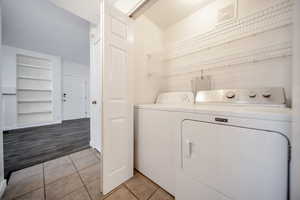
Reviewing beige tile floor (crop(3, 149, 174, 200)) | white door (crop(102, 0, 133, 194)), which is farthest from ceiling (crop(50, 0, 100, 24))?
beige tile floor (crop(3, 149, 174, 200))

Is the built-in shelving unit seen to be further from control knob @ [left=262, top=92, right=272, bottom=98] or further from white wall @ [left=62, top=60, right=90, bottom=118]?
control knob @ [left=262, top=92, right=272, bottom=98]

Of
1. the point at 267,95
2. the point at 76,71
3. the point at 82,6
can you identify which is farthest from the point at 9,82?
the point at 267,95

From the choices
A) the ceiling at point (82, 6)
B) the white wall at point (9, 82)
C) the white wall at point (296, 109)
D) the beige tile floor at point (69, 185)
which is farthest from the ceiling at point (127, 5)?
the white wall at point (9, 82)

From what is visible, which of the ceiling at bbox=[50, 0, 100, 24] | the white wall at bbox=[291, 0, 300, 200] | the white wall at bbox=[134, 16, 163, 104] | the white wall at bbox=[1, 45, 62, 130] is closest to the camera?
the white wall at bbox=[291, 0, 300, 200]

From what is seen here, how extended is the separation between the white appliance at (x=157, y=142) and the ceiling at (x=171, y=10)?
1325 mm

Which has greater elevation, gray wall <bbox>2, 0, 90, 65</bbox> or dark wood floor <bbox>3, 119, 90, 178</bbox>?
gray wall <bbox>2, 0, 90, 65</bbox>

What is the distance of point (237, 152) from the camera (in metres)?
0.75

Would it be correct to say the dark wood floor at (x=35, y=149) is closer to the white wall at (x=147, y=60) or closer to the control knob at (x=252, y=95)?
the white wall at (x=147, y=60)

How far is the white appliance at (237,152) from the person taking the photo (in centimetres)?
63

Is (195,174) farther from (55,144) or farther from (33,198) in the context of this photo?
(55,144)

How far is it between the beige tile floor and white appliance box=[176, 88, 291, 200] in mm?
468

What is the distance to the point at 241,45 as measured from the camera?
139cm

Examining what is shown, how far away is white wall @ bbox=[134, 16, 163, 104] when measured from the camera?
5.78ft

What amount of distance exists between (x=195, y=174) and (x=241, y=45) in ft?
5.08
